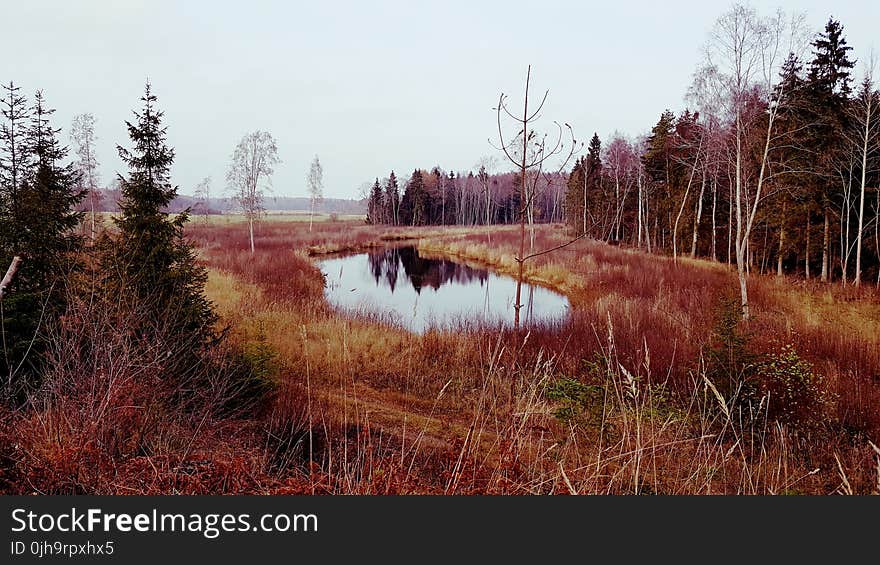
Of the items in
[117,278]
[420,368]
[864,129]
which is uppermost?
[864,129]

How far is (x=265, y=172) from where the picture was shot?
2911 cm

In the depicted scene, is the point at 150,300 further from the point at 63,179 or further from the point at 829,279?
the point at 829,279

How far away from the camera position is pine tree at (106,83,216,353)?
206 inches

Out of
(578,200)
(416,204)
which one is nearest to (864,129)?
(578,200)

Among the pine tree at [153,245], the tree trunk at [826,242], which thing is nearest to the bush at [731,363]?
the pine tree at [153,245]

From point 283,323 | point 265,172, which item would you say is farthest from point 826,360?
point 265,172

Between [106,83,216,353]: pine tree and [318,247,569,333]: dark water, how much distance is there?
14.8 ft

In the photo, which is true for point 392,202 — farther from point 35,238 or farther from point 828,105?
point 35,238

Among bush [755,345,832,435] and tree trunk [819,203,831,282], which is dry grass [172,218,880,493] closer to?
bush [755,345,832,435]

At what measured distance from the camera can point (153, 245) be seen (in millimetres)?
5461

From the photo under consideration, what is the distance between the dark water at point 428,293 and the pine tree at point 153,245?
4523mm

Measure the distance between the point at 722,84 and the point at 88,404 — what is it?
14.4 metres

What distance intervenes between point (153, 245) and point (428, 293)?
12592 millimetres

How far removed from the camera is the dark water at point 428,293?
1124 centimetres
